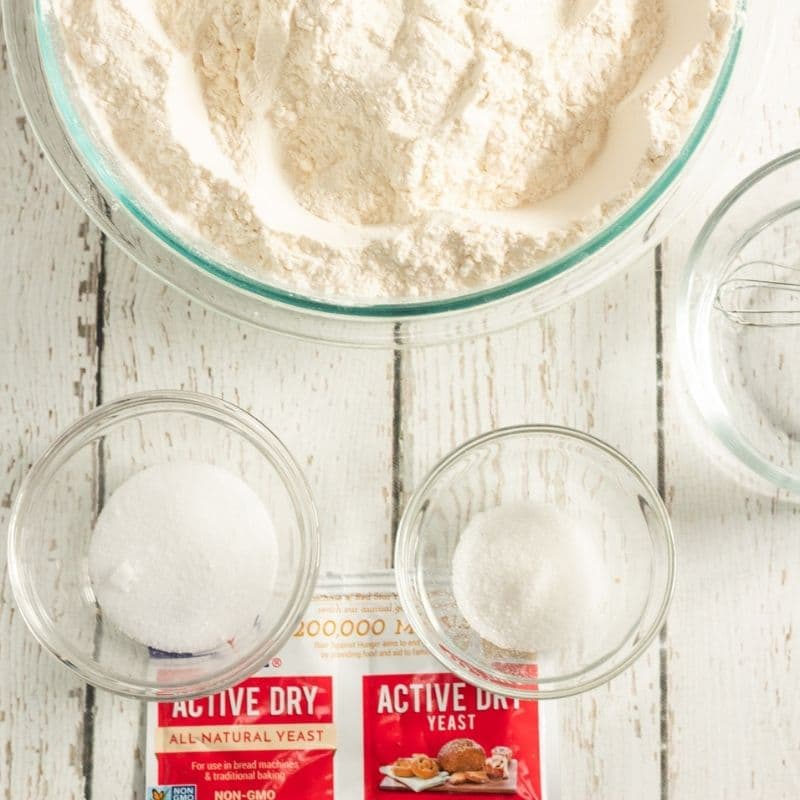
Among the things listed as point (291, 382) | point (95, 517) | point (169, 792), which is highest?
point (291, 382)

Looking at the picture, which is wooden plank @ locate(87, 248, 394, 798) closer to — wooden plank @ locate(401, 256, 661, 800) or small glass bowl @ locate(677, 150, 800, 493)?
wooden plank @ locate(401, 256, 661, 800)

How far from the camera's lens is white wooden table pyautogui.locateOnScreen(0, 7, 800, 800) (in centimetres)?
85

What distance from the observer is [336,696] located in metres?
0.84

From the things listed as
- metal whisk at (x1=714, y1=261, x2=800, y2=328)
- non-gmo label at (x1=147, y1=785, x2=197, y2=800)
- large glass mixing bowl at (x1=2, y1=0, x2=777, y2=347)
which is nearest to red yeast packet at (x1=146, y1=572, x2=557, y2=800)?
non-gmo label at (x1=147, y1=785, x2=197, y2=800)

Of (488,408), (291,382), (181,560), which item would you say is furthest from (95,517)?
(488,408)

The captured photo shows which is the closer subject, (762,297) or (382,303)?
(382,303)

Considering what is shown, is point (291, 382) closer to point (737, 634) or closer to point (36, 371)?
point (36, 371)

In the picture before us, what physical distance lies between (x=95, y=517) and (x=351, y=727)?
278 millimetres

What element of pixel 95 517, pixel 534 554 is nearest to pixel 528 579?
pixel 534 554

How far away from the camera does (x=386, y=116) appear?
649mm

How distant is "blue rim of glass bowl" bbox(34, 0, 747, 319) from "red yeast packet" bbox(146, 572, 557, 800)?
0.28m

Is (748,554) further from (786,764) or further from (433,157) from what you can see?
(433,157)

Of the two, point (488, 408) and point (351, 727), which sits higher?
point (488, 408)

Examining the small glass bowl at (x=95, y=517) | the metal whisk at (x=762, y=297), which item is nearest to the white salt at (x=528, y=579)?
the small glass bowl at (x=95, y=517)
